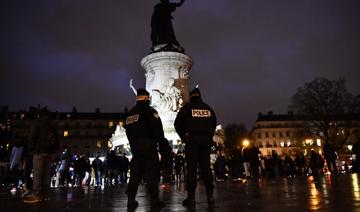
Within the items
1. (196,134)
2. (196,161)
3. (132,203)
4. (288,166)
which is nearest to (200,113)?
(196,134)

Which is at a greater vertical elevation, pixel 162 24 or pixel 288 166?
pixel 162 24

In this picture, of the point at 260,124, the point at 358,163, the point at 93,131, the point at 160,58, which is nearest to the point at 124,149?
the point at 160,58

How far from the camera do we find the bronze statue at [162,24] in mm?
33531

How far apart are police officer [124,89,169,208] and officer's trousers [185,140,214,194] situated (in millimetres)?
548

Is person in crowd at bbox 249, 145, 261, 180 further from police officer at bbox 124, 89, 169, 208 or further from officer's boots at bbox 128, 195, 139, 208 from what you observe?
officer's boots at bbox 128, 195, 139, 208

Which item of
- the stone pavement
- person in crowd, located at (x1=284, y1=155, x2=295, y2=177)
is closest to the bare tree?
person in crowd, located at (x1=284, y1=155, x2=295, y2=177)

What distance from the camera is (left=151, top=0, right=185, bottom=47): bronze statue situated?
33531 millimetres

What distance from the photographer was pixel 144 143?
22.3 ft

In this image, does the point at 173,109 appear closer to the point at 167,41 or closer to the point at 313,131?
the point at 167,41

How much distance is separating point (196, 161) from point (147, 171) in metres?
Answer: 1.03

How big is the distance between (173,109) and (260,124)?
73.0 m

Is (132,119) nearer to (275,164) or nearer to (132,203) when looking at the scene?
(132,203)

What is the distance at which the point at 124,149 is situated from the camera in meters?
29.5

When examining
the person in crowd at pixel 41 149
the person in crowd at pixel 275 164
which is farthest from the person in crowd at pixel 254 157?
the person in crowd at pixel 41 149
